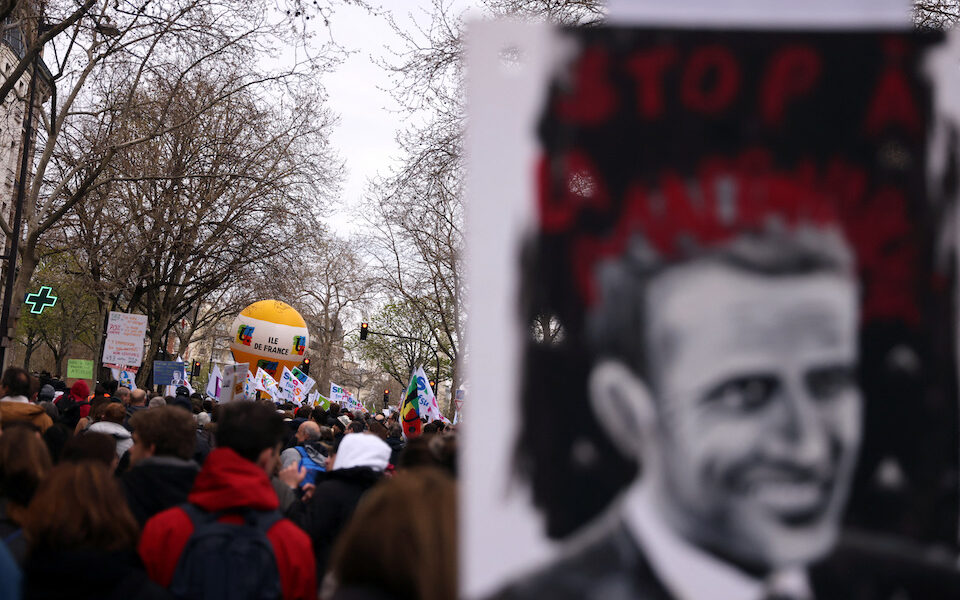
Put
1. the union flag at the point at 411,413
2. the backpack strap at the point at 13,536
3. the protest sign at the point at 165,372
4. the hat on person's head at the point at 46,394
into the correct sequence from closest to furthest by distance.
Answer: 1. the backpack strap at the point at 13,536
2. the hat on person's head at the point at 46,394
3. the union flag at the point at 411,413
4. the protest sign at the point at 165,372

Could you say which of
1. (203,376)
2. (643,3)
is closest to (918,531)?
(643,3)

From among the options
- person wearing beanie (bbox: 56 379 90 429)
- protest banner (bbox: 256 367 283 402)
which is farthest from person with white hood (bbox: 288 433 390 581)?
protest banner (bbox: 256 367 283 402)

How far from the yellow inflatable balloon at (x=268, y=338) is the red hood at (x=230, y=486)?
2966 centimetres

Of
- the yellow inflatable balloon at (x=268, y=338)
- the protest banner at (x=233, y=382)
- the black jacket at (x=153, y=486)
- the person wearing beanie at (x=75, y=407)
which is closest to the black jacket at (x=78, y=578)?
the black jacket at (x=153, y=486)

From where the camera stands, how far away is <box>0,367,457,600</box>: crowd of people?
7.54ft

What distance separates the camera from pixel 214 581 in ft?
11.8

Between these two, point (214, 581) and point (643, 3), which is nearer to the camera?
point (643, 3)

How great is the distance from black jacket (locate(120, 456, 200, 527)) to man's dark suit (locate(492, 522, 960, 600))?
2.83 meters

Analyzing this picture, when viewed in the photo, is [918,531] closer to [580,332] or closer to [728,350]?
[728,350]

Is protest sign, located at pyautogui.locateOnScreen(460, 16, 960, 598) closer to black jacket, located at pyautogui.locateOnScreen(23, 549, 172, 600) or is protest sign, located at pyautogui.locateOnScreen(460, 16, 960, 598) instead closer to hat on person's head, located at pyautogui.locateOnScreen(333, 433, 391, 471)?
black jacket, located at pyautogui.locateOnScreen(23, 549, 172, 600)

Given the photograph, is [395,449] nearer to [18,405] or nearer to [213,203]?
[18,405]

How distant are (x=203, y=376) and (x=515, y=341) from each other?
10627 centimetres

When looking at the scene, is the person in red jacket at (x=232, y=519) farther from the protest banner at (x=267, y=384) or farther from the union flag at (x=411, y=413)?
the protest banner at (x=267, y=384)

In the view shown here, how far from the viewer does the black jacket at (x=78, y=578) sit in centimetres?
319
